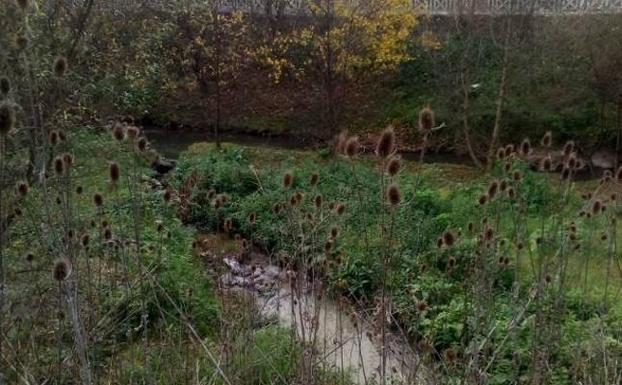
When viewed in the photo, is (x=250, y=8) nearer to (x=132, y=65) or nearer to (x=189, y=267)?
(x=132, y=65)

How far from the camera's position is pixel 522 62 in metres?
15.6

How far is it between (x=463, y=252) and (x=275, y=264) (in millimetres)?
2045

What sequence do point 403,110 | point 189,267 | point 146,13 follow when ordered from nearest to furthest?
1. point 189,267
2. point 146,13
3. point 403,110

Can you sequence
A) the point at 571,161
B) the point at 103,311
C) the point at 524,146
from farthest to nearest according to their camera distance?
the point at 103,311 < the point at 524,146 < the point at 571,161

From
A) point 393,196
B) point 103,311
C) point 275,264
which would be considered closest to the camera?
point 393,196

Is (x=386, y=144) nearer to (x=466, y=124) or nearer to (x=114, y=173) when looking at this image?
(x=114, y=173)

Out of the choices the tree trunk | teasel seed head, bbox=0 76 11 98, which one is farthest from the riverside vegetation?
the tree trunk

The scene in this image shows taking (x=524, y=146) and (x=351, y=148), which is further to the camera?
(x=524, y=146)

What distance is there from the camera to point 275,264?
8078mm

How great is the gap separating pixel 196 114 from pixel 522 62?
884cm

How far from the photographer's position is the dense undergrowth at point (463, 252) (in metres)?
3.14

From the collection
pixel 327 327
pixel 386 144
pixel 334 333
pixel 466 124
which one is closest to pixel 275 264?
pixel 327 327

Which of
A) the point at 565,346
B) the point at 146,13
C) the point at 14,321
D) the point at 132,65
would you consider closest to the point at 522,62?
the point at 146,13

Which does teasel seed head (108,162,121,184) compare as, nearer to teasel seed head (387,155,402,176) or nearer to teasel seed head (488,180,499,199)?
teasel seed head (387,155,402,176)
